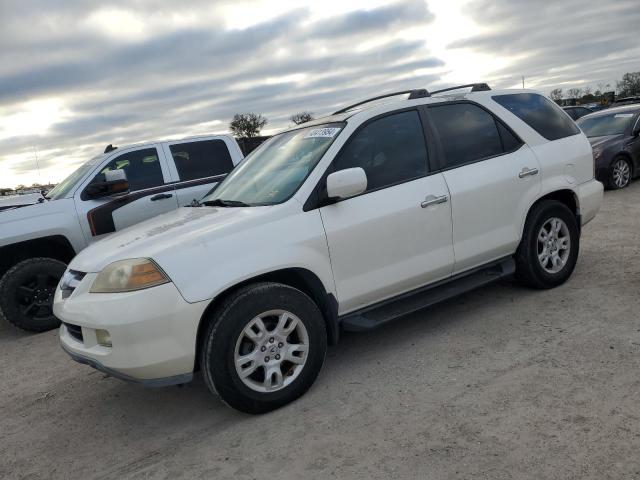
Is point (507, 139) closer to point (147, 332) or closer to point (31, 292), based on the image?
point (147, 332)

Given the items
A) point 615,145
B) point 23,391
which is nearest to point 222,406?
point 23,391

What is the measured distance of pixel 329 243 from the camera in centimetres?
353

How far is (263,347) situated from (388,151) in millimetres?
1722

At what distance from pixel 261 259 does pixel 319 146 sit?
1.07 meters

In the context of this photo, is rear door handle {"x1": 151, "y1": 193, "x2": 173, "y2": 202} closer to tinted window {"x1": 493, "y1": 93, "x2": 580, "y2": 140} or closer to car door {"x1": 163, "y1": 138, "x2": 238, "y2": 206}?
car door {"x1": 163, "y1": 138, "x2": 238, "y2": 206}

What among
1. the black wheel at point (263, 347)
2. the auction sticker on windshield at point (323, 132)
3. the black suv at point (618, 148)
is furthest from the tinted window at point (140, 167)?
the black suv at point (618, 148)

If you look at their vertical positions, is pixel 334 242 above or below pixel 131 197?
below

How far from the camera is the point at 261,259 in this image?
326 centimetres

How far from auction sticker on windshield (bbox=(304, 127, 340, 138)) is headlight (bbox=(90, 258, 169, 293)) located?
1.60 m

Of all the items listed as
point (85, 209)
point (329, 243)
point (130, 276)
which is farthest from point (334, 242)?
point (85, 209)

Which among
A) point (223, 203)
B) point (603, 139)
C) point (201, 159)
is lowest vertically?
point (603, 139)

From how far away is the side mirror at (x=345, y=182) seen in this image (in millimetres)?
3402

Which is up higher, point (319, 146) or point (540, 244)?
point (319, 146)

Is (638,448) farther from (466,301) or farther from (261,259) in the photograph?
(466,301)
